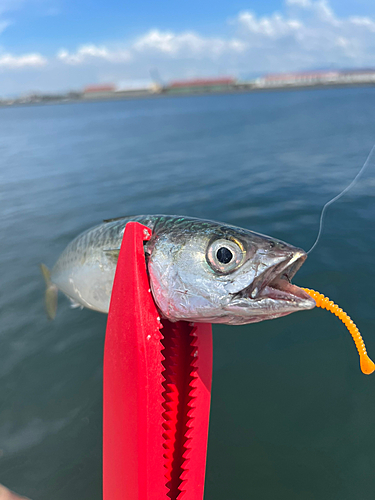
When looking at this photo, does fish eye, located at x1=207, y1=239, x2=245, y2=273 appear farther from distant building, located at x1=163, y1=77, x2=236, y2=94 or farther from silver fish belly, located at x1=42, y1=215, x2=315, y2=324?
distant building, located at x1=163, y1=77, x2=236, y2=94

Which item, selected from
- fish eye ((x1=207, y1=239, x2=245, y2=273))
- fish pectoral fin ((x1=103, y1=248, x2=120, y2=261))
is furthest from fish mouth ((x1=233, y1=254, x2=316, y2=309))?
fish pectoral fin ((x1=103, y1=248, x2=120, y2=261))

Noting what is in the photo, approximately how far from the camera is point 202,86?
14788 centimetres

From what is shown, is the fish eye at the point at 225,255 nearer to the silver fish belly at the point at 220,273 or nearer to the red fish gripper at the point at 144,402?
the silver fish belly at the point at 220,273

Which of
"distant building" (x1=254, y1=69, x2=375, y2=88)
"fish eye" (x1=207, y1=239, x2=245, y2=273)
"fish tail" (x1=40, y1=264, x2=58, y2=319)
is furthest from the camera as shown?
"distant building" (x1=254, y1=69, x2=375, y2=88)

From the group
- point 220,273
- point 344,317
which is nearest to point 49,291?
point 220,273

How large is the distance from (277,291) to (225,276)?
0.30 metres

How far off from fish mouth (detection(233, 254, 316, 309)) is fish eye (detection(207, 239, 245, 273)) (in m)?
0.15

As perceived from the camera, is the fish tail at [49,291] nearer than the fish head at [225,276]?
No

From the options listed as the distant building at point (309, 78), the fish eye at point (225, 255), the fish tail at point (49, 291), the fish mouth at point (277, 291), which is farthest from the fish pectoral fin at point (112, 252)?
the distant building at point (309, 78)

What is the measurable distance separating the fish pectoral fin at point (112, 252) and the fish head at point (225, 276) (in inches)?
24.9

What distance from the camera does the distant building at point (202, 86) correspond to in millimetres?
147375

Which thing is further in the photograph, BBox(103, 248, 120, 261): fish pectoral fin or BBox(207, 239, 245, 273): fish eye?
BBox(103, 248, 120, 261): fish pectoral fin

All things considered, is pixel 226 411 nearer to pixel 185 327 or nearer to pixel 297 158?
pixel 185 327

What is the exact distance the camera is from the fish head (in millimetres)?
1844
